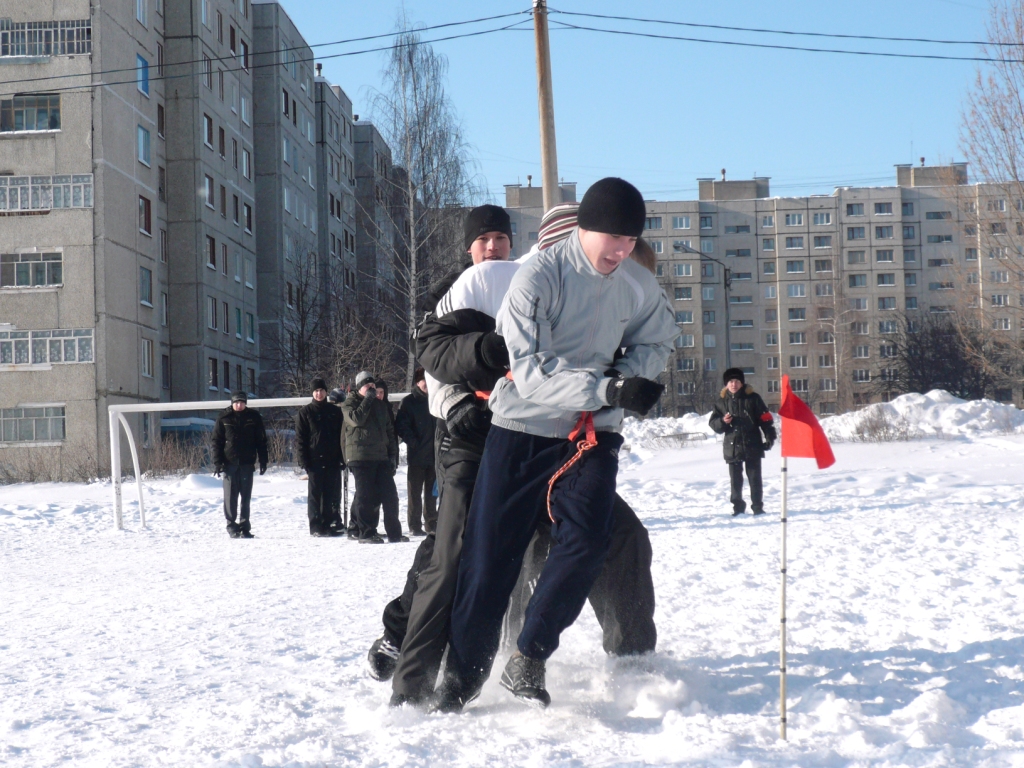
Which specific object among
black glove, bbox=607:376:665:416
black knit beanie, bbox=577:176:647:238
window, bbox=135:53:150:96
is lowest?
black glove, bbox=607:376:665:416

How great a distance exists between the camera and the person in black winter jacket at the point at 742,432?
11828mm

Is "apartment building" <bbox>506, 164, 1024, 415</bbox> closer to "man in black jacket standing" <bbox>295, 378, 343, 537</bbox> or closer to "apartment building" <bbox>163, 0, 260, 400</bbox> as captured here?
"apartment building" <bbox>163, 0, 260, 400</bbox>

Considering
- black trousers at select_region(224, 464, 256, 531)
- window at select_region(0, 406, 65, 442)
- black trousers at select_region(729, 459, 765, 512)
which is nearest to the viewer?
black trousers at select_region(224, 464, 256, 531)

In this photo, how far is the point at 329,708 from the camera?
3521 millimetres

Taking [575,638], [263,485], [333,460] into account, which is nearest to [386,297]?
[263,485]

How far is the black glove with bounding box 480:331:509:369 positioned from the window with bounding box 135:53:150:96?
39.0 m

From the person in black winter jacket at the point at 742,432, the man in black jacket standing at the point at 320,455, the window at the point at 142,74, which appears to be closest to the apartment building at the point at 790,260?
the window at the point at 142,74

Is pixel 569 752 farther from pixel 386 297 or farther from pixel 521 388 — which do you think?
pixel 386 297

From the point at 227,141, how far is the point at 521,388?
Answer: 4644cm

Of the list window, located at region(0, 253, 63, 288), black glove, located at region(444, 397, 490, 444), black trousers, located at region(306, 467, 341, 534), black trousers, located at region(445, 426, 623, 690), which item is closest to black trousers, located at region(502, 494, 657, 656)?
black trousers, located at region(445, 426, 623, 690)

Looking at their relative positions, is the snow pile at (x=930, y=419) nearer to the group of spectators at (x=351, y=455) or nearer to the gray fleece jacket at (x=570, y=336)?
the group of spectators at (x=351, y=455)

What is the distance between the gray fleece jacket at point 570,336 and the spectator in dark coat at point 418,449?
24.6 ft

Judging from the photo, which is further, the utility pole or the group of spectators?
the utility pole

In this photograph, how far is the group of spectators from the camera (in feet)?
35.1
